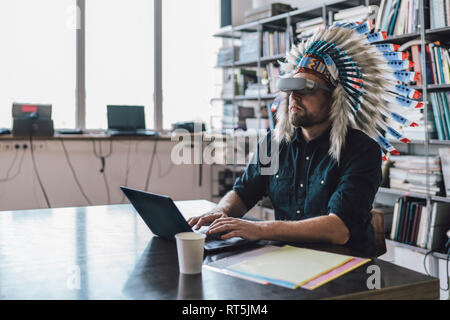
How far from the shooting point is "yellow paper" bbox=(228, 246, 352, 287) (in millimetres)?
882

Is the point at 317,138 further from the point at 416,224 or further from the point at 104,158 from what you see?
the point at 104,158

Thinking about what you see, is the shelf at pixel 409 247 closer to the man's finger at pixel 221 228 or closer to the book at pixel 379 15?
the book at pixel 379 15

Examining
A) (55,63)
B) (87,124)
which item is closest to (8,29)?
(55,63)

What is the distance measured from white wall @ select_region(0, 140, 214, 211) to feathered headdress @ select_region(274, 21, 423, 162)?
2.89m

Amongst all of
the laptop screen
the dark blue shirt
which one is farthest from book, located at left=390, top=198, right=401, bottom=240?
the laptop screen

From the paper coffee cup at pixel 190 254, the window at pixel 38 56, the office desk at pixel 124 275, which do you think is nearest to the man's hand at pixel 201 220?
the office desk at pixel 124 275

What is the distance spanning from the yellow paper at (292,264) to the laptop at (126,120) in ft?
10.1

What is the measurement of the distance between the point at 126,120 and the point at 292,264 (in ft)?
10.8

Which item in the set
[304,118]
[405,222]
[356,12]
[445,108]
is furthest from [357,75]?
[356,12]

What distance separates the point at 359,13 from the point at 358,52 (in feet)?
5.20

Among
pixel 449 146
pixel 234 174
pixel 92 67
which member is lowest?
pixel 234 174

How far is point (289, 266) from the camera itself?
0.94 metres

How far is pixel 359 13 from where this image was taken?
9.74 feet
